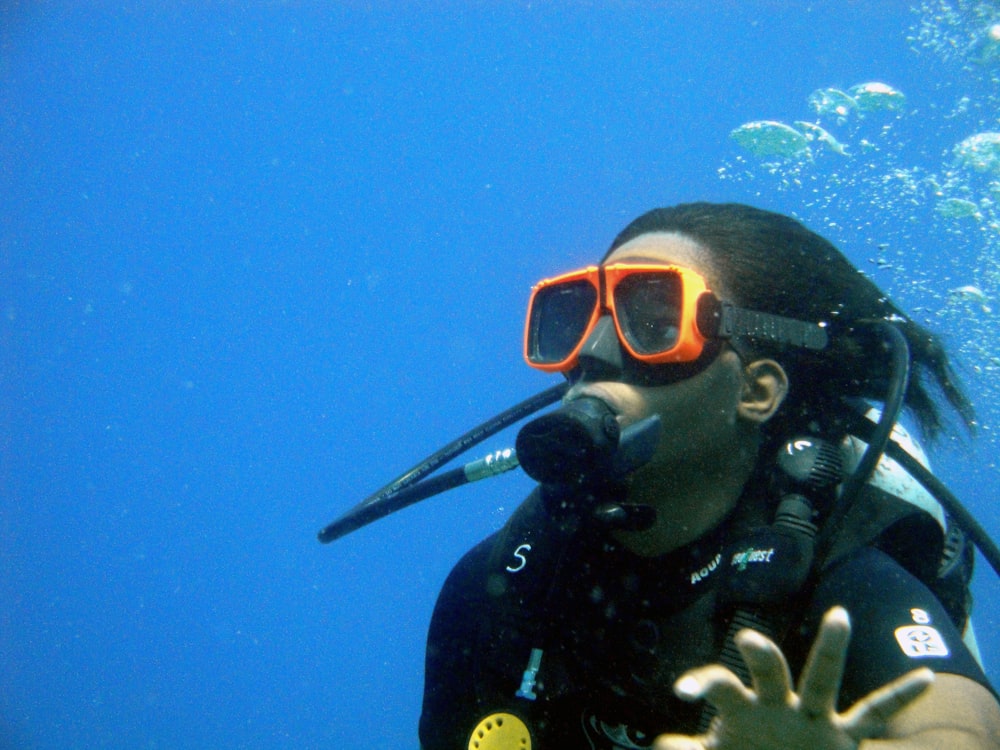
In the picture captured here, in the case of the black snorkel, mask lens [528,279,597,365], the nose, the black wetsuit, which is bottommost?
the black wetsuit

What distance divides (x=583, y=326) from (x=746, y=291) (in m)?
0.55

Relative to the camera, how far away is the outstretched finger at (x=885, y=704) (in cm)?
100

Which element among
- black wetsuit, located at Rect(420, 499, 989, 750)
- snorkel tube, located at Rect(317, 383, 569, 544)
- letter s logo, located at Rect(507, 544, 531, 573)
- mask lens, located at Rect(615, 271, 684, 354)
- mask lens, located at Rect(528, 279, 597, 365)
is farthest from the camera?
snorkel tube, located at Rect(317, 383, 569, 544)

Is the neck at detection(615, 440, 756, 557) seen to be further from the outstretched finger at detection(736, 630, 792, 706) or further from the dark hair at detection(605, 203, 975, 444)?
the outstretched finger at detection(736, 630, 792, 706)

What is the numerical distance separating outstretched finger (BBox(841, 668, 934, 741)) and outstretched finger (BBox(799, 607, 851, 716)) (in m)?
0.04

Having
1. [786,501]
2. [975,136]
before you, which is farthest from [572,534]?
[975,136]

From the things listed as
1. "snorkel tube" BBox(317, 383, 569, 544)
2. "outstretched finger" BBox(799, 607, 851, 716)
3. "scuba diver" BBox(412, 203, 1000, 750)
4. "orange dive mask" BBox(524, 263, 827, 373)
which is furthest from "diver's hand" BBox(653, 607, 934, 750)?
"snorkel tube" BBox(317, 383, 569, 544)

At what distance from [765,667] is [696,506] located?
112 cm

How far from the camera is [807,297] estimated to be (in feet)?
7.96

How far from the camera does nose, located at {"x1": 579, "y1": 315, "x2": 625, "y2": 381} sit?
2.21 meters

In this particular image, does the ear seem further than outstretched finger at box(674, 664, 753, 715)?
Yes

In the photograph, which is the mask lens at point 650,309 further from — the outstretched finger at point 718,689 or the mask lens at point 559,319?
the outstretched finger at point 718,689

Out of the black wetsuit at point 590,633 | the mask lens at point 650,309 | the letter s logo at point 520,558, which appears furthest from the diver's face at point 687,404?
the letter s logo at point 520,558

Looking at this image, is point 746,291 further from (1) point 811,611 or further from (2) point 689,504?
(1) point 811,611
